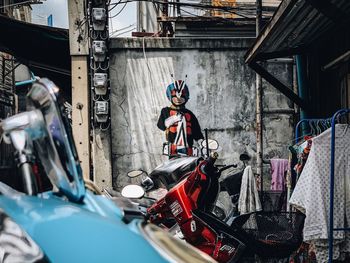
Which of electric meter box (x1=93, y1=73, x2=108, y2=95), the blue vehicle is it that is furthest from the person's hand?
the blue vehicle

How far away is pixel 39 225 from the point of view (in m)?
1.67

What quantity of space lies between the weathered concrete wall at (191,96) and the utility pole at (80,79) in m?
0.52

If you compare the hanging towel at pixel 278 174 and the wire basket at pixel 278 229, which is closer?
the wire basket at pixel 278 229

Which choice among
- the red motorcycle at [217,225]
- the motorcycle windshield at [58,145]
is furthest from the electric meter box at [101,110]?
the motorcycle windshield at [58,145]

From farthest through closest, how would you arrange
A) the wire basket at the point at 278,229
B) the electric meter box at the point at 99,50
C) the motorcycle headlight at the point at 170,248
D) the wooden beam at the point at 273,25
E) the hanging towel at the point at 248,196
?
1. the electric meter box at the point at 99,50
2. the hanging towel at the point at 248,196
3. the wooden beam at the point at 273,25
4. the wire basket at the point at 278,229
5. the motorcycle headlight at the point at 170,248

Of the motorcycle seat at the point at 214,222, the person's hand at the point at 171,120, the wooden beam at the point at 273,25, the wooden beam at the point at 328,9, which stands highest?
the wooden beam at the point at 328,9

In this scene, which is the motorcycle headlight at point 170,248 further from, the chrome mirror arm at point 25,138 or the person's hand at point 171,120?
the person's hand at point 171,120

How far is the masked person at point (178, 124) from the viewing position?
974 centimetres

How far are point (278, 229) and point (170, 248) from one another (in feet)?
11.3

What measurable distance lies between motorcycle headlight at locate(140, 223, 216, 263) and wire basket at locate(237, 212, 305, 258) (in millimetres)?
2770

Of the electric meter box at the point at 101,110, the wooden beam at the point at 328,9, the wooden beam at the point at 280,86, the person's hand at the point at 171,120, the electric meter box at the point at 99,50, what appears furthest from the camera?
the person's hand at the point at 171,120

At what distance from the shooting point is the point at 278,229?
5.02m

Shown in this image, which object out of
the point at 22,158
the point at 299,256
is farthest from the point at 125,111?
the point at 22,158

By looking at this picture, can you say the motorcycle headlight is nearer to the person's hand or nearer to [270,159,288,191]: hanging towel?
[270,159,288,191]: hanging towel
